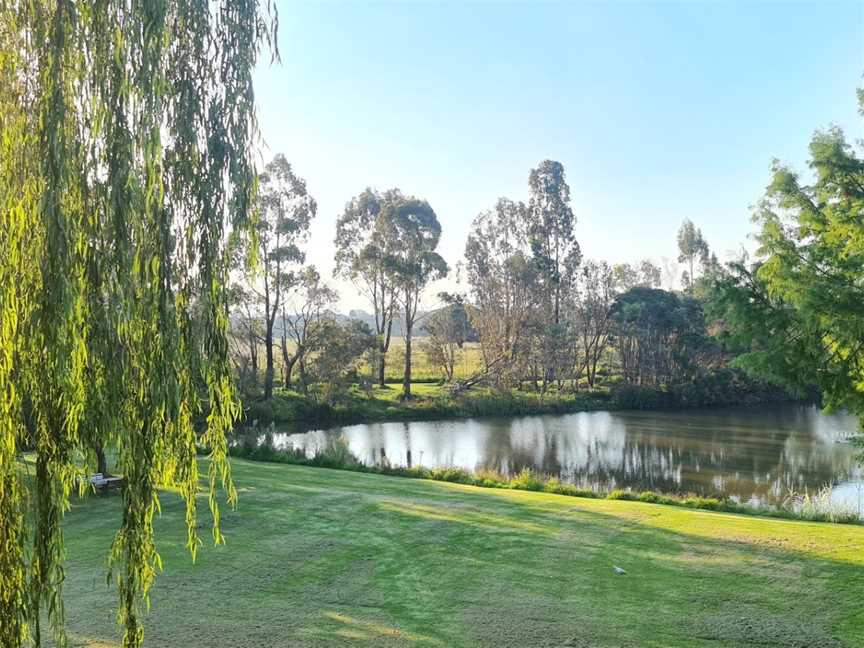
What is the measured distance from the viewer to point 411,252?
3419cm

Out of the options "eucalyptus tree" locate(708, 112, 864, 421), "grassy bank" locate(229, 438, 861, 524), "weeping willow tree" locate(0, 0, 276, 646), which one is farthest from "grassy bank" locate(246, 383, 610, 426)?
"weeping willow tree" locate(0, 0, 276, 646)

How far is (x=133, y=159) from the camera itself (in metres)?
Result: 3.21

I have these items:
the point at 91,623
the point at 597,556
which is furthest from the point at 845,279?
the point at 91,623

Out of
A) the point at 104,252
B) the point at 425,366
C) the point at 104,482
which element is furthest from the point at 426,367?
the point at 104,252

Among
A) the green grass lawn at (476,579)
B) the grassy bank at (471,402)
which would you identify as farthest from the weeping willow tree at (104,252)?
the grassy bank at (471,402)

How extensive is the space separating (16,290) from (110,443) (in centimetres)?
91

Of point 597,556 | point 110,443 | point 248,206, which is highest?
point 248,206

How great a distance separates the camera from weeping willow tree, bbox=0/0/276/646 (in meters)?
2.98

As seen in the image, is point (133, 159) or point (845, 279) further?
point (845, 279)

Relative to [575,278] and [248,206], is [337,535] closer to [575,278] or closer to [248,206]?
[248,206]

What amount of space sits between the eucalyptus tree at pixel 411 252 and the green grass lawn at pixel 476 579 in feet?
82.8

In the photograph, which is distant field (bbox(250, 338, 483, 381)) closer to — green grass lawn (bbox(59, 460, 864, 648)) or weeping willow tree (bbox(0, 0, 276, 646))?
green grass lawn (bbox(59, 460, 864, 648))

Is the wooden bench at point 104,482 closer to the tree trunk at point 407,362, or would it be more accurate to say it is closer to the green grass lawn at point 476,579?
the green grass lawn at point 476,579

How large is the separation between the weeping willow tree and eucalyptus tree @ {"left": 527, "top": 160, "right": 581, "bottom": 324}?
3705 cm
